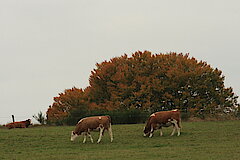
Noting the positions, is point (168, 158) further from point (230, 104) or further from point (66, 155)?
point (230, 104)

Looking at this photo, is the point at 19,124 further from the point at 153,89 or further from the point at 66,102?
the point at 153,89

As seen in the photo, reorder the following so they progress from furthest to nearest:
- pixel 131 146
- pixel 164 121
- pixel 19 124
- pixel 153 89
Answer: pixel 153 89 < pixel 19 124 < pixel 164 121 < pixel 131 146

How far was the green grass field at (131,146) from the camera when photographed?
19.0m

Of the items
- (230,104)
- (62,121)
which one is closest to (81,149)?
(62,121)

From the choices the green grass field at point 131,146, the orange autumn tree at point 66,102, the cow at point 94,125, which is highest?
the orange autumn tree at point 66,102

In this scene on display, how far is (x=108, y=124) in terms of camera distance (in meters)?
25.5

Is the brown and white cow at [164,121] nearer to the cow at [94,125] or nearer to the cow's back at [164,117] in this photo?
the cow's back at [164,117]

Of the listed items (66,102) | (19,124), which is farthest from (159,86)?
(19,124)

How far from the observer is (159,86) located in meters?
63.8

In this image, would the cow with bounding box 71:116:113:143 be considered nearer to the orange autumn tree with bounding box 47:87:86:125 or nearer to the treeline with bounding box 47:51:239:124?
the treeline with bounding box 47:51:239:124

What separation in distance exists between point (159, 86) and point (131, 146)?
135 feet

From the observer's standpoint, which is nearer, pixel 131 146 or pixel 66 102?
pixel 131 146

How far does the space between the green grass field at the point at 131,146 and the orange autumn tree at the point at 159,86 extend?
32014 mm

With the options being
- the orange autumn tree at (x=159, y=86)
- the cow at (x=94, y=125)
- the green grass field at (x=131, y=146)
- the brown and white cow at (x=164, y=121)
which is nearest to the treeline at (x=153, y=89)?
the orange autumn tree at (x=159, y=86)
